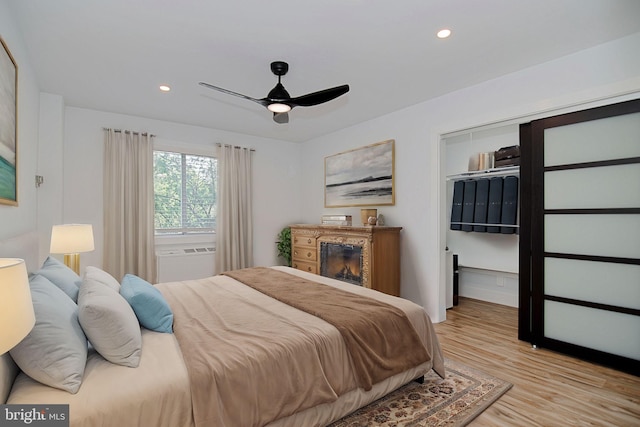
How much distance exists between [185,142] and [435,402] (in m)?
4.52

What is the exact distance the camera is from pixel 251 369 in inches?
59.2

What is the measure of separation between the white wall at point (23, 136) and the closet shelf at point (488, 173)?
4663mm

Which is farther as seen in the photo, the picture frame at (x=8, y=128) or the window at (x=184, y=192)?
the window at (x=184, y=192)

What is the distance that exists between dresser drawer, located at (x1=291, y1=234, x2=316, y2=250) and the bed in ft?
7.92

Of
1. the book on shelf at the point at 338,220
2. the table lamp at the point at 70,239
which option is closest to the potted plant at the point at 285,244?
the book on shelf at the point at 338,220

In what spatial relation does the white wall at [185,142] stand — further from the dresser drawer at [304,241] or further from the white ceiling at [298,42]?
the dresser drawer at [304,241]

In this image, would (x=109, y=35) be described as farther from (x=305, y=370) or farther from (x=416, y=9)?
(x=305, y=370)

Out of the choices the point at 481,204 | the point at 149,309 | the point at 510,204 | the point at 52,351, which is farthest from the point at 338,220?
the point at 52,351

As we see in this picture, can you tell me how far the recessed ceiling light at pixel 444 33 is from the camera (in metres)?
2.34

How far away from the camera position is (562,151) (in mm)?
2840

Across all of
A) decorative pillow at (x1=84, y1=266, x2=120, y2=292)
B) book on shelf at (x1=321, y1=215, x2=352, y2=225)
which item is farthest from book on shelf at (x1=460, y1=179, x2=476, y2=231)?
decorative pillow at (x1=84, y1=266, x2=120, y2=292)

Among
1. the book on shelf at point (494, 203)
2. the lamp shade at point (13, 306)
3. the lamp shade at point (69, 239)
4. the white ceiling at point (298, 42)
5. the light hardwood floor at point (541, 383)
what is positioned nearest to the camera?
the lamp shade at point (13, 306)

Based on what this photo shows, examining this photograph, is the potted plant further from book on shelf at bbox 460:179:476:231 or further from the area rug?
the area rug

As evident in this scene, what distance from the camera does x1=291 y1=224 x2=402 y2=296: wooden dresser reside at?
151 inches
